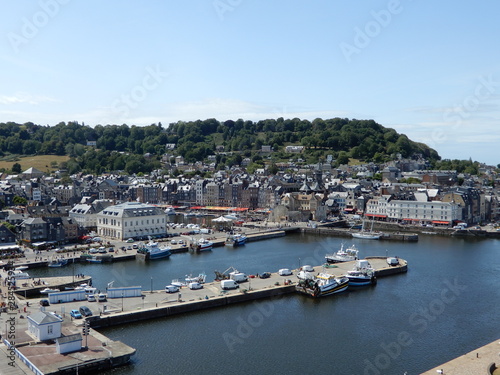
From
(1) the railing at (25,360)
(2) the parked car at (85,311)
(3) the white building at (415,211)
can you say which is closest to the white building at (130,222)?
(2) the parked car at (85,311)

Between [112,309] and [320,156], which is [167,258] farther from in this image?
[320,156]

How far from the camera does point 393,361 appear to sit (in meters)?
16.2

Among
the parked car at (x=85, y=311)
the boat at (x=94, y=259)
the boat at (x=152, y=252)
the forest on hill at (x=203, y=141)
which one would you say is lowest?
the parked car at (x=85, y=311)

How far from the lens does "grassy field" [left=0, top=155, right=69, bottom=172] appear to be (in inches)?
3388

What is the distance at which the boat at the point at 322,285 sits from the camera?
22.9m

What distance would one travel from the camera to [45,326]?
15.6 meters

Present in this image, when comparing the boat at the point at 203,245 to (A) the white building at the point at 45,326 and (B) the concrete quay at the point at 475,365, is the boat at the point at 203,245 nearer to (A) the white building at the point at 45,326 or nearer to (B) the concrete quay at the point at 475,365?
(A) the white building at the point at 45,326

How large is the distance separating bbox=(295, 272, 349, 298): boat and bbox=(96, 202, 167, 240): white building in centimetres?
1579

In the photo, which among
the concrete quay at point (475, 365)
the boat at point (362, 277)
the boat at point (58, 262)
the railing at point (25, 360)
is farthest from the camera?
the boat at point (58, 262)

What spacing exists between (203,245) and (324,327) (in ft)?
50.9

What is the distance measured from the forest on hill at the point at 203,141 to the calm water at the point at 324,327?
59.4 metres

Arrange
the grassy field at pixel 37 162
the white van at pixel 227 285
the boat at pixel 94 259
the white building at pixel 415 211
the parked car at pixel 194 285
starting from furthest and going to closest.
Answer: the grassy field at pixel 37 162 → the white building at pixel 415 211 → the boat at pixel 94 259 → the white van at pixel 227 285 → the parked car at pixel 194 285

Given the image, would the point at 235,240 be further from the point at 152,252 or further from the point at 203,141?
the point at 203,141

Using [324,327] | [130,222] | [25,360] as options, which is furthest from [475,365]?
[130,222]
